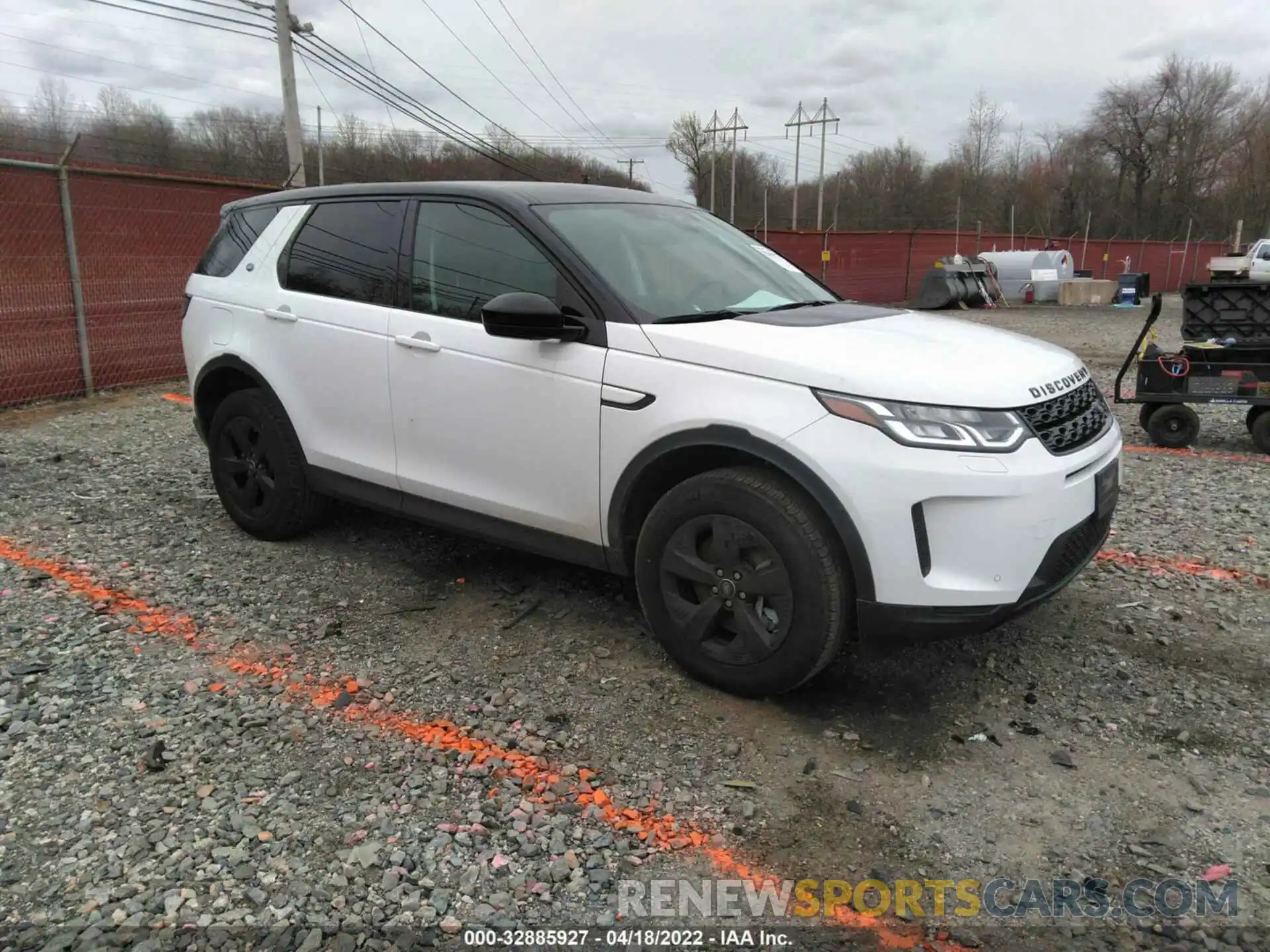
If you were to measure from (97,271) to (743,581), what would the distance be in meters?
8.29

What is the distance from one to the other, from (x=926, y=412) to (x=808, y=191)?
74.3m

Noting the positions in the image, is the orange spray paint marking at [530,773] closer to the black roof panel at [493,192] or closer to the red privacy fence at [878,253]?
the black roof panel at [493,192]

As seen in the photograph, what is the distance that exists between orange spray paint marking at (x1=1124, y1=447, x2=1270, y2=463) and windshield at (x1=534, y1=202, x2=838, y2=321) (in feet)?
14.9

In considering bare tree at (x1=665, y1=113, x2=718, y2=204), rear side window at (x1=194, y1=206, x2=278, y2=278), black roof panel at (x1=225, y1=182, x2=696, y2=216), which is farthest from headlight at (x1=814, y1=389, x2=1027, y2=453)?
bare tree at (x1=665, y1=113, x2=718, y2=204)

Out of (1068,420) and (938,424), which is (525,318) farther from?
(1068,420)

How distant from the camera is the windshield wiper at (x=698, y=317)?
325 centimetres

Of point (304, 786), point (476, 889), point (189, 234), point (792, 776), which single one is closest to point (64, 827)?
point (304, 786)

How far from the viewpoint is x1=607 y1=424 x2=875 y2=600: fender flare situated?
9.14 ft

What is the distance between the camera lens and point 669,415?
3062 mm

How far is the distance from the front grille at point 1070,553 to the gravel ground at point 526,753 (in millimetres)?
562

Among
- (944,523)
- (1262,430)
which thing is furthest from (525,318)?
(1262,430)

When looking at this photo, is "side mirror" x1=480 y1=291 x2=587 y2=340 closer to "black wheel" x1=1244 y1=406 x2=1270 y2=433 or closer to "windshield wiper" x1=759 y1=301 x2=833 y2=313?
"windshield wiper" x1=759 y1=301 x2=833 y2=313

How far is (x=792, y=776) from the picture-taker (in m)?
2.79

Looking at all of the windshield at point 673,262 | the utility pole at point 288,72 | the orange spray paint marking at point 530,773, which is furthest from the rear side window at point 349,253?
the utility pole at point 288,72
